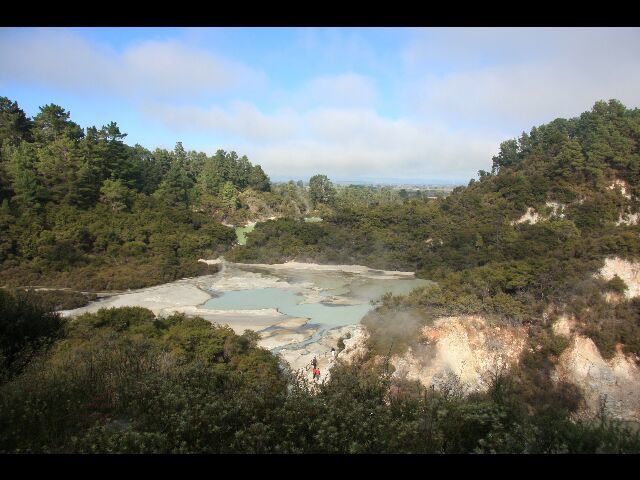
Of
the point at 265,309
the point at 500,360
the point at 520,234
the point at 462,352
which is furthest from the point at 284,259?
the point at 500,360

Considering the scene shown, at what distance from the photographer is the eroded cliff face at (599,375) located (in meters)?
11.5

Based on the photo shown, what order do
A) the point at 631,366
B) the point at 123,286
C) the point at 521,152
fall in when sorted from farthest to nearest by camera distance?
the point at 521,152, the point at 123,286, the point at 631,366

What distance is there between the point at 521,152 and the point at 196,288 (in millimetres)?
33182

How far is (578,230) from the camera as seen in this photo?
81.1 feet

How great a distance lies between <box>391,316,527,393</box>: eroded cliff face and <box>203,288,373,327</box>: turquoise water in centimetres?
490

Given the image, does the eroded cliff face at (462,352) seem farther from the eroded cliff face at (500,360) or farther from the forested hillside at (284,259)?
the forested hillside at (284,259)

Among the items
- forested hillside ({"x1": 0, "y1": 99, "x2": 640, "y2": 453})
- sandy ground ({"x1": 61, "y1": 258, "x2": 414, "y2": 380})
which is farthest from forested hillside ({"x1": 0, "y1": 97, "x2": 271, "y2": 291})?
sandy ground ({"x1": 61, "y1": 258, "x2": 414, "y2": 380})

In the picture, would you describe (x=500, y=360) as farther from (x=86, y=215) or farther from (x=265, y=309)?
(x=86, y=215)

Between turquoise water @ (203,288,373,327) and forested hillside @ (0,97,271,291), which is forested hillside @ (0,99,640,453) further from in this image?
turquoise water @ (203,288,373,327)

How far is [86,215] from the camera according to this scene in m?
26.7
